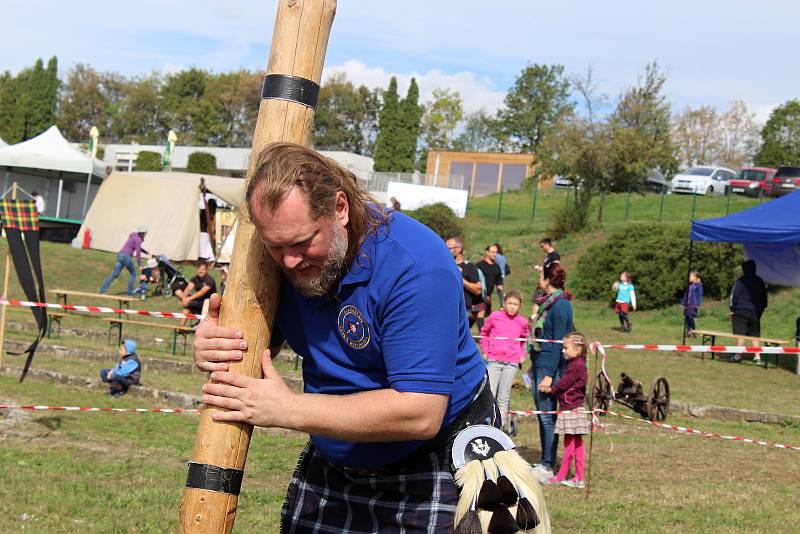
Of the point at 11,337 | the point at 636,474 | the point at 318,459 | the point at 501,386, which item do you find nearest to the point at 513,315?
the point at 501,386

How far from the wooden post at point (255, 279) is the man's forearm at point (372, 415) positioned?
0.75 feet

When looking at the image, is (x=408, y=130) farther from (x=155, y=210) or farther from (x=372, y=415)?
(x=372, y=415)

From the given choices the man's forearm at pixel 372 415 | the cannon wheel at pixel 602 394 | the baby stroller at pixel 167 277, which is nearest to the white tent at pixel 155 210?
the baby stroller at pixel 167 277

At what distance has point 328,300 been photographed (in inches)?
94.3

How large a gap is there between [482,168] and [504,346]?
53404 millimetres

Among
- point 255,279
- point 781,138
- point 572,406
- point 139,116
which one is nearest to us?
point 255,279

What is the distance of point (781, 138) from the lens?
5900 centimetres

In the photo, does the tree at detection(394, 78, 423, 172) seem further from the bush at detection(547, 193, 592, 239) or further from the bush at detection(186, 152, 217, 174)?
the bush at detection(547, 193, 592, 239)

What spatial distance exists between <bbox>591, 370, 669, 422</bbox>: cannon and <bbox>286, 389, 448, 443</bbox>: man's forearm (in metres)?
9.54

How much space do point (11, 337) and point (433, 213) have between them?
1850 centimetres

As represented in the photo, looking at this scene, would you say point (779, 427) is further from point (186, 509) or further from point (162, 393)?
point (186, 509)

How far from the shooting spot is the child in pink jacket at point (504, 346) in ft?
30.7

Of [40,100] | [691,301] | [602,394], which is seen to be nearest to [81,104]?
[40,100]

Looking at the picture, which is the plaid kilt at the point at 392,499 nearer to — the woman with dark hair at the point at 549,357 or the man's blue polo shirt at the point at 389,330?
the man's blue polo shirt at the point at 389,330
